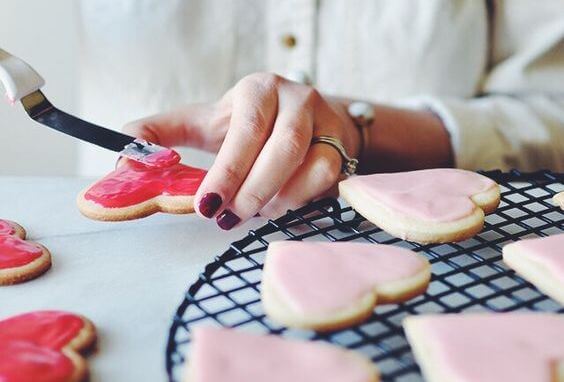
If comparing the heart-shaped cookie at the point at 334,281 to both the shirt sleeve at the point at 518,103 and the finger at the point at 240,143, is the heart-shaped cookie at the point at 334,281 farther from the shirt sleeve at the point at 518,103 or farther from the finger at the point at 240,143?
the shirt sleeve at the point at 518,103

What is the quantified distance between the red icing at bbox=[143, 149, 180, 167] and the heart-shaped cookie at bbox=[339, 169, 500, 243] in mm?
150

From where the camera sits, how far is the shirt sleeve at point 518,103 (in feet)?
3.34

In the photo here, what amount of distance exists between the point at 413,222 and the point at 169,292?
18cm

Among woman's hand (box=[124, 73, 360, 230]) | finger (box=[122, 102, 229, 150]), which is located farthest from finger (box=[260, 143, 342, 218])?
finger (box=[122, 102, 229, 150])

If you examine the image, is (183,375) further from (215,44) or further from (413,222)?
(215,44)

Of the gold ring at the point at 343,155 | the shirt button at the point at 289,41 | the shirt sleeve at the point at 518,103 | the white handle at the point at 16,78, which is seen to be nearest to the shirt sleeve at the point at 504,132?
the shirt sleeve at the point at 518,103

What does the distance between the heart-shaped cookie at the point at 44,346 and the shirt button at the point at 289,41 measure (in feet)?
2.19

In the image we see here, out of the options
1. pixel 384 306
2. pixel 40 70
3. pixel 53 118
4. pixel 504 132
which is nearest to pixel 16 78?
pixel 53 118

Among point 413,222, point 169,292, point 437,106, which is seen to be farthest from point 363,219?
point 437,106

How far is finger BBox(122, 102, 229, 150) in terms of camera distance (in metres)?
0.79

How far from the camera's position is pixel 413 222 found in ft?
1.92

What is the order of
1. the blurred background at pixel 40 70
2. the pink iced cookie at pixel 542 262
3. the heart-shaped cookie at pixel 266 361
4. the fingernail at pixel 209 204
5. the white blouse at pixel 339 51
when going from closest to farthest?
the heart-shaped cookie at pixel 266 361 → the pink iced cookie at pixel 542 262 → the fingernail at pixel 209 204 → the white blouse at pixel 339 51 → the blurred background at pixel 40 70

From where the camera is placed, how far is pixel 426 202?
606mm

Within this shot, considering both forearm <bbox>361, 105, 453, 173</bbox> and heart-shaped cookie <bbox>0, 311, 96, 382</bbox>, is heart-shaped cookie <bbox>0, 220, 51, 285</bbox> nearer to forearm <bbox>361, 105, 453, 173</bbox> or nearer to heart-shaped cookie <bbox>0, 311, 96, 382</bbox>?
heart-shaped cookie <bbox>0, 311, 96, 382</bbox>
